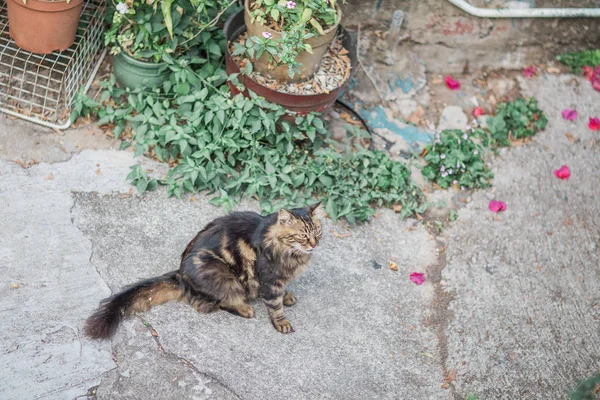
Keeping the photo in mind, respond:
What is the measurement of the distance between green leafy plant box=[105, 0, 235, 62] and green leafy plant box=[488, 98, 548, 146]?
2453 millimetres

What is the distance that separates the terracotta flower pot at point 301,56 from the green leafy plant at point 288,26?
0.04 m

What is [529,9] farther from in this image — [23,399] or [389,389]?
[23,399]

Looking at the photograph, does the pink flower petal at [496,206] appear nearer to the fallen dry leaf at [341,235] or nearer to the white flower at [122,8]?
the fallen dry leaf at [341,235]

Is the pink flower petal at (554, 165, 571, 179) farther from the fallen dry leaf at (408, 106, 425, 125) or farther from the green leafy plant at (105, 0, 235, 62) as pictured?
the green leafy plant at (105, 0, 235, 62)

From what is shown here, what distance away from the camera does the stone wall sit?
554cm

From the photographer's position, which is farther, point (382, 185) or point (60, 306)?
point (382, 185)

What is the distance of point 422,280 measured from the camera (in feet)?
14.1

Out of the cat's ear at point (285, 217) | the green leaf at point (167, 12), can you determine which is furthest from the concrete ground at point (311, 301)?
the green leaf at point (167, 12)

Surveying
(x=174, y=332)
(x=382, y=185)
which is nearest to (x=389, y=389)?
(x=174, y=332)

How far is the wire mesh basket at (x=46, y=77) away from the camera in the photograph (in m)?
4.64

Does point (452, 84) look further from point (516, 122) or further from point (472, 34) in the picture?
point (516, 122)

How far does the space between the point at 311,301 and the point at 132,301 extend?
114 cm

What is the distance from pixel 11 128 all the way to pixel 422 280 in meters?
3.15

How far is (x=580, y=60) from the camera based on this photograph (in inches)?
241
